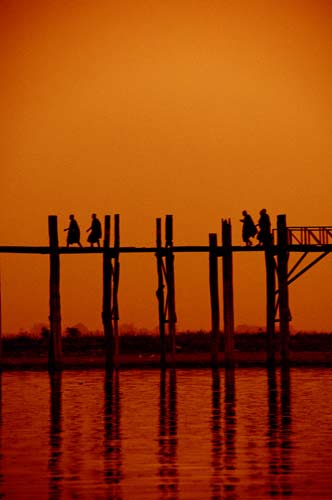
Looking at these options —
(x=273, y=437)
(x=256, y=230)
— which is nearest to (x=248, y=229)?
(x=256, y=230)

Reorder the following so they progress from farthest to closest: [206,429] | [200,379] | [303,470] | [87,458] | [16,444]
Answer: [200,379]
[206,429]
[16,444]
[87,458]
[303,470]

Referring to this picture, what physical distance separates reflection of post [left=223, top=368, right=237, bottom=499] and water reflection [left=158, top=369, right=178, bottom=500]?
0.63 m

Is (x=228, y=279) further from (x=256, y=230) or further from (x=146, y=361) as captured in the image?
(x=146, y=361)

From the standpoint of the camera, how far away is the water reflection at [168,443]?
21.0 m

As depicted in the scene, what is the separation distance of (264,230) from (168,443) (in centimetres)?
1890

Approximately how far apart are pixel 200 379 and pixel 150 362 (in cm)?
1049

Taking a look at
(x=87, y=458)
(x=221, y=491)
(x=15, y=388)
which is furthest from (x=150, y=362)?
(x=221, y=491)

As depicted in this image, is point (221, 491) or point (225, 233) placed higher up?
point (225, 233)

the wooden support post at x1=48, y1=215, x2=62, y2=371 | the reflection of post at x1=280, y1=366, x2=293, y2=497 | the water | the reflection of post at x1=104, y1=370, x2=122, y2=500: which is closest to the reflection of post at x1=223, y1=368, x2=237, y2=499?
the water

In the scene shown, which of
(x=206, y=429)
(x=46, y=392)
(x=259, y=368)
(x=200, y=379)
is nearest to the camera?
(x=206, y=429)

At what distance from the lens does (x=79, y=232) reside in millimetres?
43875

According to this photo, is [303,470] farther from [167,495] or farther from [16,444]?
[16,444]

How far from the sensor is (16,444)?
25.9 meters

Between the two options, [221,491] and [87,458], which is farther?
[87,458]
